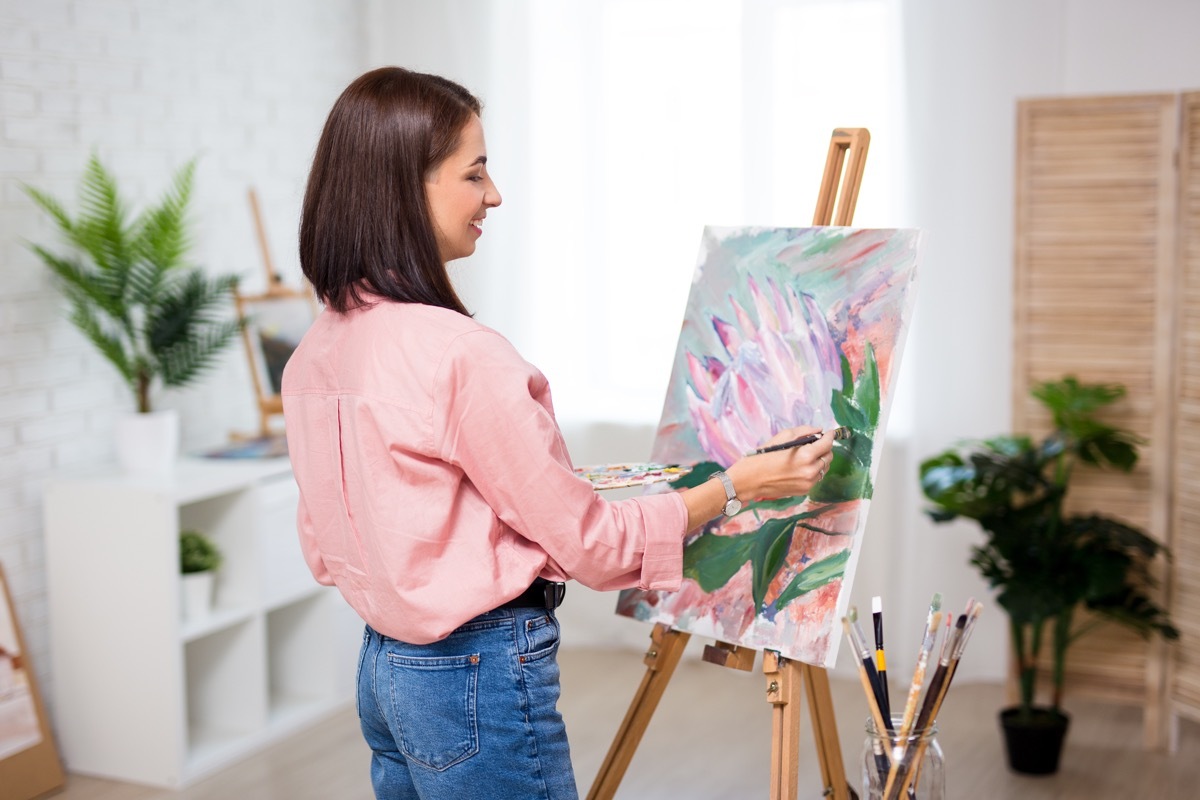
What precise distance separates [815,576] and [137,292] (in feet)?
6.73

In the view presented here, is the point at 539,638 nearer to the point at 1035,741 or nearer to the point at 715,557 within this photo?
the point at 715,557

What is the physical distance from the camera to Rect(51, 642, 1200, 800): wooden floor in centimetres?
304

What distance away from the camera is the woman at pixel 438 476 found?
1488 millimetres

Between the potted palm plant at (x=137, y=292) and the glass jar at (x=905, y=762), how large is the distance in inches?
83.7

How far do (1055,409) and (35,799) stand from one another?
8.80 feet

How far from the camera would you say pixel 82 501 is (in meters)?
3.12

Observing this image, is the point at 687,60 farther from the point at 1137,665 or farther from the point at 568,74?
the point at 1137,665

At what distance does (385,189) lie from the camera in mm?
1543

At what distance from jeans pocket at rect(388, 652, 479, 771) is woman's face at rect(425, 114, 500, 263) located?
1.69 feet

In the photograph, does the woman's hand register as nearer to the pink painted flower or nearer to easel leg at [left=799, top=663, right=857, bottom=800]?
the pink painted flower

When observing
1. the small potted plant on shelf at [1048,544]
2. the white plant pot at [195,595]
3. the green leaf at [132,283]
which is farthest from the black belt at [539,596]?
the green leaf at [132,283]

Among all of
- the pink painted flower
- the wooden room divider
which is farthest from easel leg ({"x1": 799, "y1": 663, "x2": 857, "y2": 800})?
the wooden room divider

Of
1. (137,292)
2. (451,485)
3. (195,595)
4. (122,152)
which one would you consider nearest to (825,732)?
(451,485)

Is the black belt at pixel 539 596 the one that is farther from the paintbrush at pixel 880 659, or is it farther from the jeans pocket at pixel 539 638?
the paintbrush at pixel 880 659
